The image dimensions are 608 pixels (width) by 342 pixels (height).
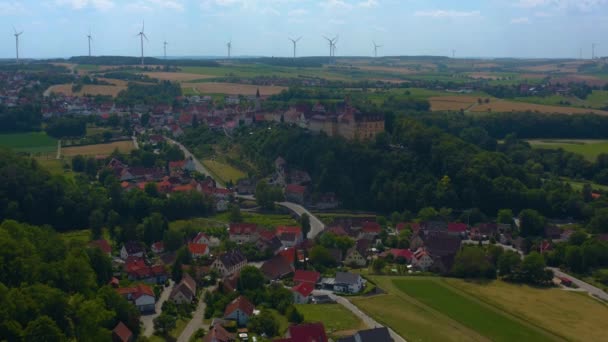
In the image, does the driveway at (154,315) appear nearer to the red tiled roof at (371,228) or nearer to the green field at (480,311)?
the green field at (480,311)

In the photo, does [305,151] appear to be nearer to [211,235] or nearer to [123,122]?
[211,235]

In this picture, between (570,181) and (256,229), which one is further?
(570,181)

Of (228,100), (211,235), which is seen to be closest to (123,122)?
(228,100)

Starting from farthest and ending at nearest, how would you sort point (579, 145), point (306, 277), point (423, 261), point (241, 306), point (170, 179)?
point (579, 145) → point (170, 179) → point (423, 261) → point (306, 277) → point (241, 306)

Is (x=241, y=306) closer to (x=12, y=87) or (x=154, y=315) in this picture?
(x=154, y=315)

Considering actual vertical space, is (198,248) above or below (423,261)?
above

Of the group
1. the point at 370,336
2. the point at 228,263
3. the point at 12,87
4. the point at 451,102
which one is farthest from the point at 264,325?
the point at 12,87
